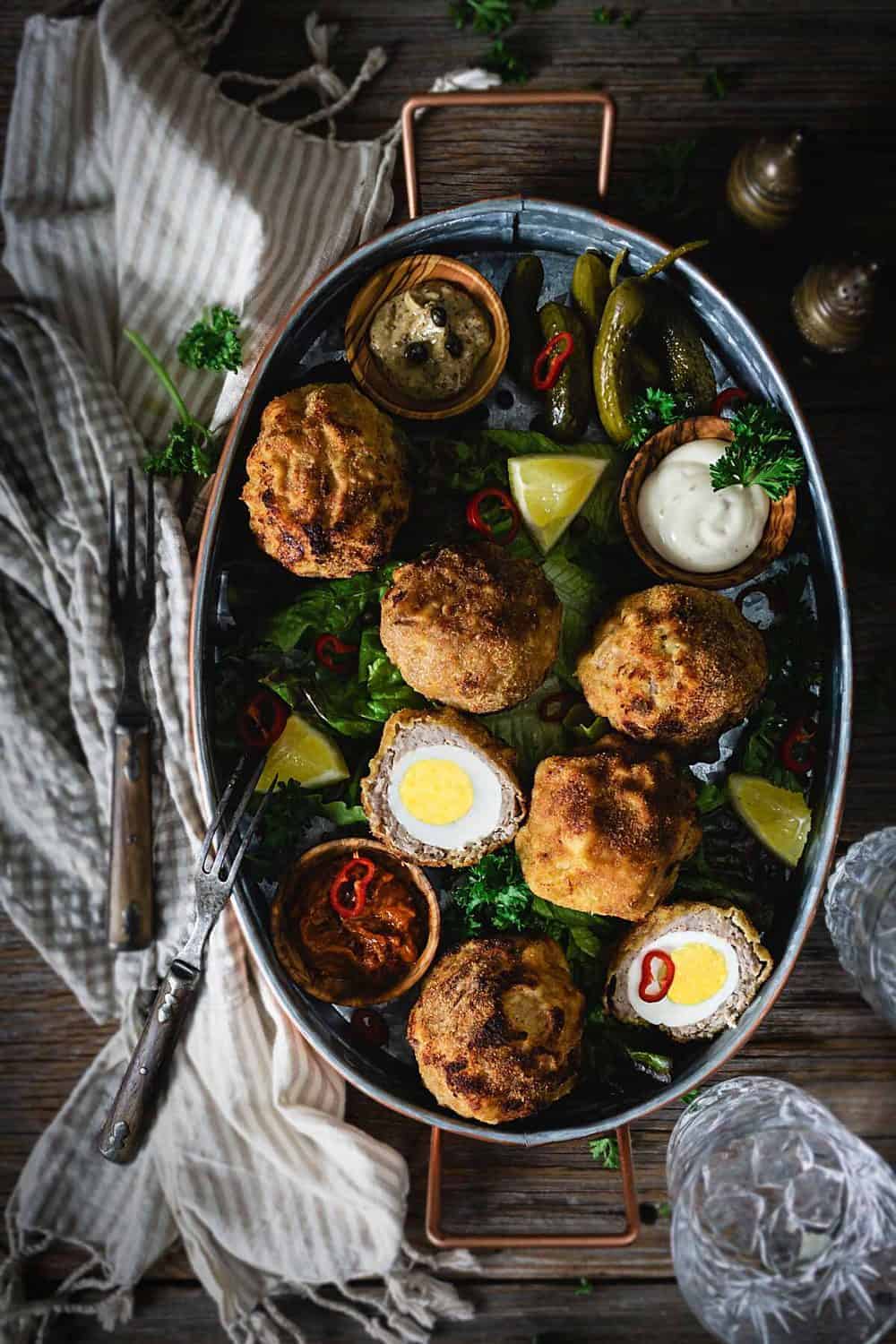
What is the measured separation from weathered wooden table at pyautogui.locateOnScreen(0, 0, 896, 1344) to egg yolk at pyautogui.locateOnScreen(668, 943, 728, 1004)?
0.51 metres

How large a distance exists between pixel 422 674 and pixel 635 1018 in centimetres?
106

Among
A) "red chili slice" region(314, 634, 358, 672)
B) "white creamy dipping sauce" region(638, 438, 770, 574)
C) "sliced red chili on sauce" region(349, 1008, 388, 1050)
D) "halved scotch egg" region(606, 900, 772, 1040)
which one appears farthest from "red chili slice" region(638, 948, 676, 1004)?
"red chili slice" region(314, 634, 358, 672)

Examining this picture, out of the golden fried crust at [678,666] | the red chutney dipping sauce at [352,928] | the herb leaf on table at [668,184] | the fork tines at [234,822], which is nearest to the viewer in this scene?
the golden fried crust at [678,666]

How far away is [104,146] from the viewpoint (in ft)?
9.82

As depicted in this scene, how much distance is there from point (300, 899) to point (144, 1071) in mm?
656

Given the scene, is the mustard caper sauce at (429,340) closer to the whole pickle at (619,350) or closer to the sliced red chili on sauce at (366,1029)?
the whole pickle at (619,350)

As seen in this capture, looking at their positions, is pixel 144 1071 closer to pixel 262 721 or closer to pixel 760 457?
pixel 262 721

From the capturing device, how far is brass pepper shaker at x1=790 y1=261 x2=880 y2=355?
2672 millimetres

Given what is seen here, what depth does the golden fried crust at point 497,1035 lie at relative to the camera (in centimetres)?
253


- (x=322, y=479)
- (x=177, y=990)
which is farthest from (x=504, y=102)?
(x=177, y=990)

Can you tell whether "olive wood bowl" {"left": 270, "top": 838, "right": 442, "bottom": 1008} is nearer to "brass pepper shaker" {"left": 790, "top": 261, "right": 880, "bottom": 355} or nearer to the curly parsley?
the curly parsley

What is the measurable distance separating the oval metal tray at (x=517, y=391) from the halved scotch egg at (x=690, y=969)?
54 mm

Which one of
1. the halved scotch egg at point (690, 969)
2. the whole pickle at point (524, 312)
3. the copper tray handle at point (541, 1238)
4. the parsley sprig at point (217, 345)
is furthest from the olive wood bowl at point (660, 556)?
the copper tray handle at point (541, 1238)

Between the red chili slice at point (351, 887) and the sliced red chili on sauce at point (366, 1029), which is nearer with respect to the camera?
the red chili slice at point (351, 887)
